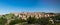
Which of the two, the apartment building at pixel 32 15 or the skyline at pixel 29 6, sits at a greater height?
the skyline at pixel 29 6

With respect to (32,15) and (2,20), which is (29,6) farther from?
(2,20)

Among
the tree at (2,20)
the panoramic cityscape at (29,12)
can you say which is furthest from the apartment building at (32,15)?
the tree at (2,20)

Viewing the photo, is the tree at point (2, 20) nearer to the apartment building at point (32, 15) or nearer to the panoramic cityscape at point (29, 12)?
the panoramic cityscape at point (29, 12)

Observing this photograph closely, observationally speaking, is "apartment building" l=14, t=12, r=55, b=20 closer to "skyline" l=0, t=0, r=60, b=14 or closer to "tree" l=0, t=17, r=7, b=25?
"skyline" l=0, t=0, r=60, b=14

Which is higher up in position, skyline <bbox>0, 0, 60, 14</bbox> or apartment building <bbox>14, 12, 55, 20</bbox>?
skyline <bbox>0, 0, 60, 14</bbox>

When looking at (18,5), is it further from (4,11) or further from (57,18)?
(57,18)

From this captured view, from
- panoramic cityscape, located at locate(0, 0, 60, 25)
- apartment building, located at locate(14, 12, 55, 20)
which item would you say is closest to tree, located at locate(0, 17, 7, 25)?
panoramic cityscape, located at locate(0, 0, 60, 25)

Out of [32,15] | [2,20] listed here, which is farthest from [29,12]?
[2,20]
